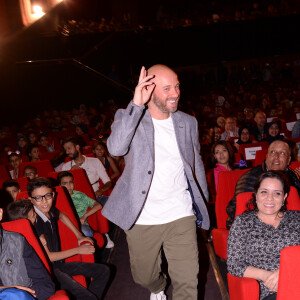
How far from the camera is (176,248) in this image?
2.02 metres

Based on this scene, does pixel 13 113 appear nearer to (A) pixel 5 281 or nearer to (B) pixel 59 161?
(B) pixel 59 161

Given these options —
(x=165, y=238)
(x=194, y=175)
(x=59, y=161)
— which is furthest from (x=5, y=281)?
(x=59, y=161)

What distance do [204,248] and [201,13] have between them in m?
12.6

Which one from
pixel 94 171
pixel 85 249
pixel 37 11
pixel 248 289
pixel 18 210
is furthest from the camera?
pixel 37 11

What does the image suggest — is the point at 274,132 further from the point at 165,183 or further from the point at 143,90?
the point at 143,90

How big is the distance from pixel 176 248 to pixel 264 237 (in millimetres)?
488

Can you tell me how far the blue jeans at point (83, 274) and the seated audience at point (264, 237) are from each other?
2.99ft

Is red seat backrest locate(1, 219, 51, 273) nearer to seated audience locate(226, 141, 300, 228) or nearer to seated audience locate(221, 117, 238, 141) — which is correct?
seated audience locate(226, 141, 300, 228)

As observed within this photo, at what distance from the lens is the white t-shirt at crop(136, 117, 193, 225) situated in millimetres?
1948

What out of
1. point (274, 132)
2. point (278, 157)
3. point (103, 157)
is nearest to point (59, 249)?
point (278, 157)

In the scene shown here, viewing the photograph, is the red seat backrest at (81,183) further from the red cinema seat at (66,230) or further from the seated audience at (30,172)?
the seated audience at (30,172)

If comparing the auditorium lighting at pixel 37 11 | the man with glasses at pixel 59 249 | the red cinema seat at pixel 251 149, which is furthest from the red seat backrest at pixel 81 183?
the auditorium lighting at pixel 37 11

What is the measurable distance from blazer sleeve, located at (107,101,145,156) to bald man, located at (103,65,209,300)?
1cm

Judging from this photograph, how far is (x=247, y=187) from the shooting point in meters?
2.46
